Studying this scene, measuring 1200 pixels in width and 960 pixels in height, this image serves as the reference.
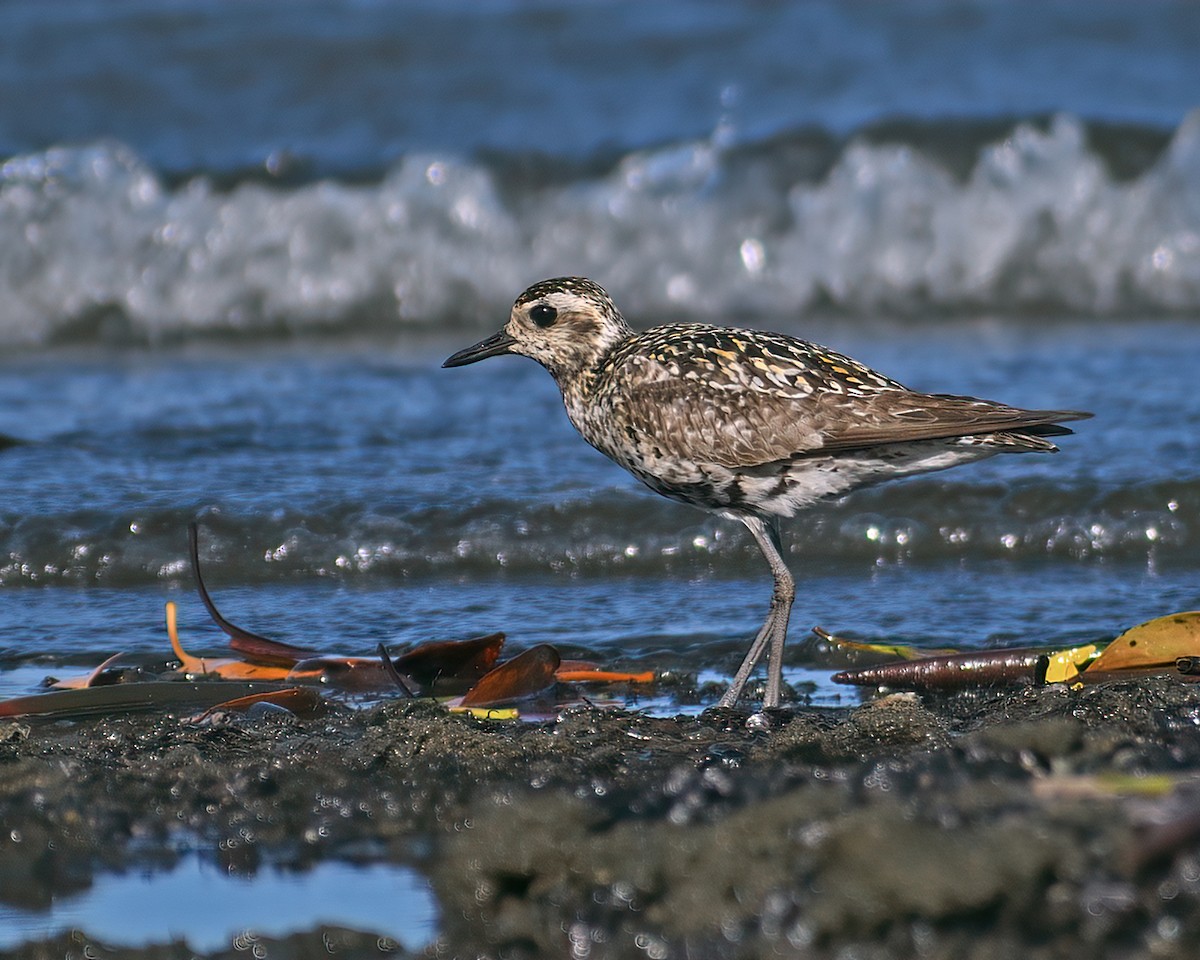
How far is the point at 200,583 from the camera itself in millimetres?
4941

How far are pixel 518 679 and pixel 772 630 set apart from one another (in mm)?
847

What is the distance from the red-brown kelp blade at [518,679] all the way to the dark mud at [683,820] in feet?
0.92

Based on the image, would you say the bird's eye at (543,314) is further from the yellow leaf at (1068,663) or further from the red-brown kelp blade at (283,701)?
the yellow leaf at (1068,663)

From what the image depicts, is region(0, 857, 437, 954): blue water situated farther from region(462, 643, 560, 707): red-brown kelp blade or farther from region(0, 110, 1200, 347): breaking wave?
region(0, 110, 1200, 347): breaking wave

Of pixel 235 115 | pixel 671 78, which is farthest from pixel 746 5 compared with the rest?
pixel 235 115

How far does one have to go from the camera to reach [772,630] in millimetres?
4992

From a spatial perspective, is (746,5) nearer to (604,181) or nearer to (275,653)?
(604,181)

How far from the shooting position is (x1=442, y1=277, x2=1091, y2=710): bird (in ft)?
15.9

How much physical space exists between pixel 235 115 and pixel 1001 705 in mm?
11328

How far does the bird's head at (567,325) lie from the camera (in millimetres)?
5594

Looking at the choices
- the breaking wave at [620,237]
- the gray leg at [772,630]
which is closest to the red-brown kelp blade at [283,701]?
the gray leg at [772,630]

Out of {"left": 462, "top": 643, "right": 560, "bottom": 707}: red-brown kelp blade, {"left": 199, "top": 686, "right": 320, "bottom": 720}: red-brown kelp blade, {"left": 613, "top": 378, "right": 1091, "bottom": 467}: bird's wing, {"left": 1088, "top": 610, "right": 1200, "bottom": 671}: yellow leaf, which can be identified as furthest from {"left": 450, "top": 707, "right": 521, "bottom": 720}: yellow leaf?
{"left": 1088, "top": 610, "right": 1200, "bottom": 671}: yellow leaf

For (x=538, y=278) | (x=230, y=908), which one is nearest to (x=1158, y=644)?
(x=230, y=908)

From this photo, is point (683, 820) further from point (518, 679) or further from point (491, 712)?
point (518, 679)
